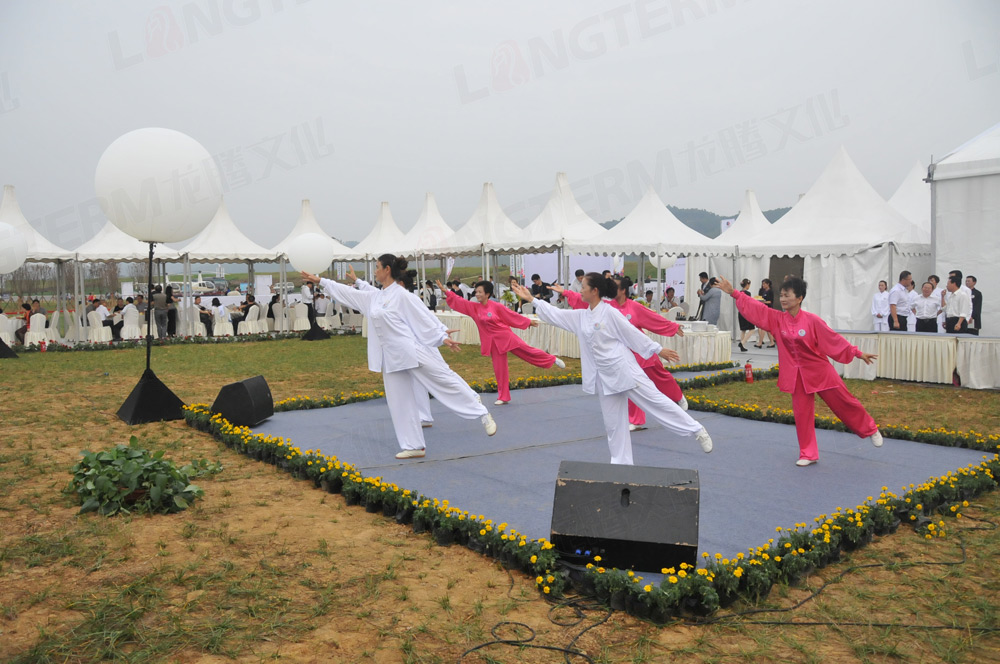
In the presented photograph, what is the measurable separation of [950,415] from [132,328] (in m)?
19.7

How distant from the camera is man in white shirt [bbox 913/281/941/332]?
500 inches

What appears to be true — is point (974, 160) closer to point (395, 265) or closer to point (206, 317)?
point (395, 265)

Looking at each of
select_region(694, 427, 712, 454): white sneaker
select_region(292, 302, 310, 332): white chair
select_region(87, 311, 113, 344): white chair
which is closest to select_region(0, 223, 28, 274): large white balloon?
select_region(87, 311, 113, 344): white chair

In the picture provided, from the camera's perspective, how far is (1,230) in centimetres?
1530

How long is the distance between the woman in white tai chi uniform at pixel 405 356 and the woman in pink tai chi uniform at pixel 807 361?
108 inches

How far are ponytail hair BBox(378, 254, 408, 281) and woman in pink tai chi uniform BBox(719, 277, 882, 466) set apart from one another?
3.02m

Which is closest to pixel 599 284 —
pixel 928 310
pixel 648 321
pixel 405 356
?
pixel 405 356

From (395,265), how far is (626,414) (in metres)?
2.68

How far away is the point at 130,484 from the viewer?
5328mm

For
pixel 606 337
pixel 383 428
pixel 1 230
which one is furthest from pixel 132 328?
pixel 606 337

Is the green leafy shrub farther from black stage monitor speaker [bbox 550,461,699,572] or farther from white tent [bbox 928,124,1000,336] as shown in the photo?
white tent [bbox 928,124,1000,336]

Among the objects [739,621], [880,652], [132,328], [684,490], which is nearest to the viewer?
[880,652]

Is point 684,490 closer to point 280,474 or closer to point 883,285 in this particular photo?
point 280,474

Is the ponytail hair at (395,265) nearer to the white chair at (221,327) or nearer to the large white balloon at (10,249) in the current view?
the large white balloon at (10,249)
